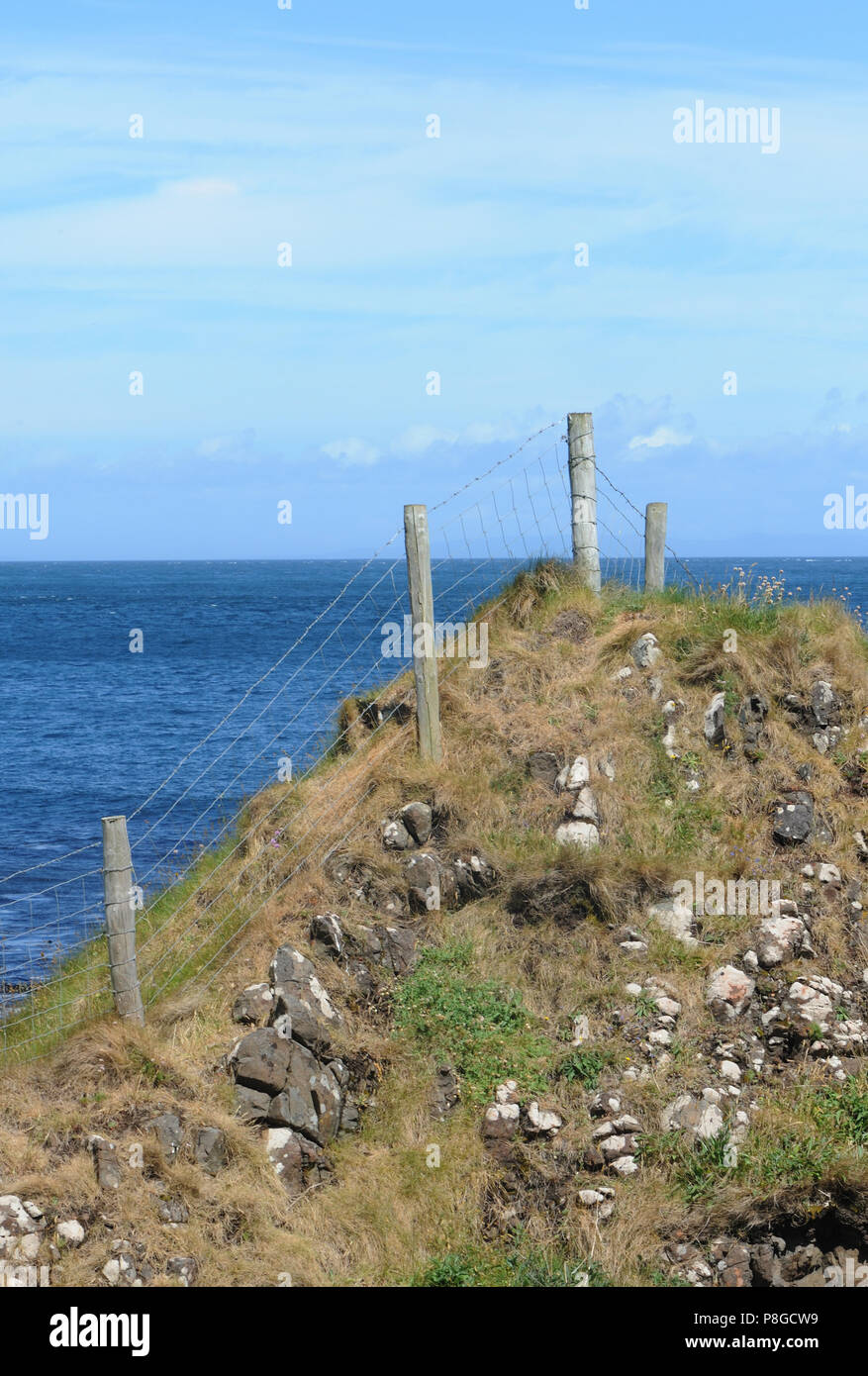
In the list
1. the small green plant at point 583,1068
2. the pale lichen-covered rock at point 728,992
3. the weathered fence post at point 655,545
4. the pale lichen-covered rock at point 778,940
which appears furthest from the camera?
the weathered fence post at point 655,545

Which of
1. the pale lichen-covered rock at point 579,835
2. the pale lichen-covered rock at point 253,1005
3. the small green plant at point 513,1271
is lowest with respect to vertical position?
the small green plant at point 513,1271

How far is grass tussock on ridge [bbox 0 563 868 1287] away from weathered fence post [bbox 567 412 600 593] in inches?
12.6

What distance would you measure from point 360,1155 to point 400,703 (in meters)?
4.90

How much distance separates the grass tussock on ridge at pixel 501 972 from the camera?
321 inches

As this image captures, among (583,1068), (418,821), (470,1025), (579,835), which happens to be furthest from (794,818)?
(470,1025)

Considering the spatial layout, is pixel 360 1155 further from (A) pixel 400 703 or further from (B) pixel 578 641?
(B) pixel 578 641

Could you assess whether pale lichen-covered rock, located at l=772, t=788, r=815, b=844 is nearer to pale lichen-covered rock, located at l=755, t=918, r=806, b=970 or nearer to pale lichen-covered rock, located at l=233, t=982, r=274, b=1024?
pale lichen-covered rock, located at l=755, t=918, r=806, b=970

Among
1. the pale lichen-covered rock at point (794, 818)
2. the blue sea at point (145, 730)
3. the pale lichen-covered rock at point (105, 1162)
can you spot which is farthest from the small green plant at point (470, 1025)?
the pale lichen-covered rock at point (794, 818)

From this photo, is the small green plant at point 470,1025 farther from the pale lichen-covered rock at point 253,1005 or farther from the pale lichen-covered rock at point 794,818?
the pale lichen-covered rock at point 794,818

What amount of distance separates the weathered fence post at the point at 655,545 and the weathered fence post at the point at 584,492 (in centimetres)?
85

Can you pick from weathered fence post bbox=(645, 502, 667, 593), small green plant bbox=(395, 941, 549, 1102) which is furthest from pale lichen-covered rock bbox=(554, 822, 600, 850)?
weathered fence post bbox=(645, 502, 667, 593)

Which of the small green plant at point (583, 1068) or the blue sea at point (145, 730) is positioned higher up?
the small green plant at point (583, 1068)

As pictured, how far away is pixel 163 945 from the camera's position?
10.9m
